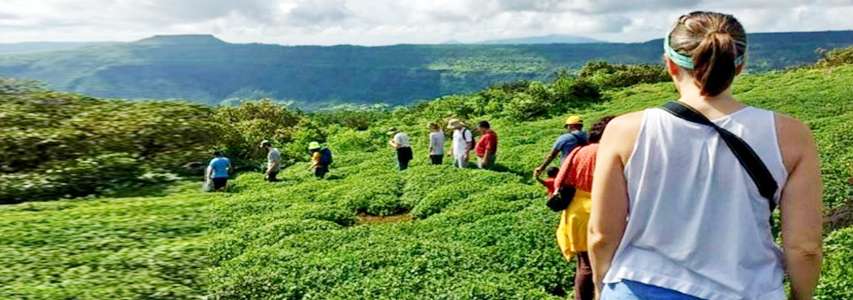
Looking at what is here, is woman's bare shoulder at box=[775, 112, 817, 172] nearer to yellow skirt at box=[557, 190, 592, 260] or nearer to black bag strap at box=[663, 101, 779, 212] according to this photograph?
black bag strap at box=[663, 101, 779, 212]

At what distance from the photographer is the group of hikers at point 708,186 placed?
3674 millimetres

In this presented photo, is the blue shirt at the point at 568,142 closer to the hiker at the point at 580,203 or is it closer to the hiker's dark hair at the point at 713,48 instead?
the hiker at the point at 580,203

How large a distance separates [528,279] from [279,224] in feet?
26.8

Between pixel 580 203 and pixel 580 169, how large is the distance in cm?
43

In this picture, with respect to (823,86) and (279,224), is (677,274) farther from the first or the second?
(823,86)

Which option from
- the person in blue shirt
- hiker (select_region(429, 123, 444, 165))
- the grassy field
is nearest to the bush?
the grassy field

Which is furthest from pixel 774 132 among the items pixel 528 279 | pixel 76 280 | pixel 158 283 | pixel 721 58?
pixel 528 279

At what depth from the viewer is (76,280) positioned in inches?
391

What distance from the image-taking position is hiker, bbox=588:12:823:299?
12.0ft

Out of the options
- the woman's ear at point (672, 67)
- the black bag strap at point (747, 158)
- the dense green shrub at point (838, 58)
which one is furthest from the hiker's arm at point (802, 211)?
the dense green shrub at point (838, 58)

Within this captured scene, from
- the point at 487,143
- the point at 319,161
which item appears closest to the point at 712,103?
the point at 487,143

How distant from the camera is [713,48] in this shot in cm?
370

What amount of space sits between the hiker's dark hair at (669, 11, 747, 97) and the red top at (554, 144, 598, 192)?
419 centimetres

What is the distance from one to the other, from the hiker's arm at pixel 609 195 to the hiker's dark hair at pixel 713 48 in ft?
1.30
